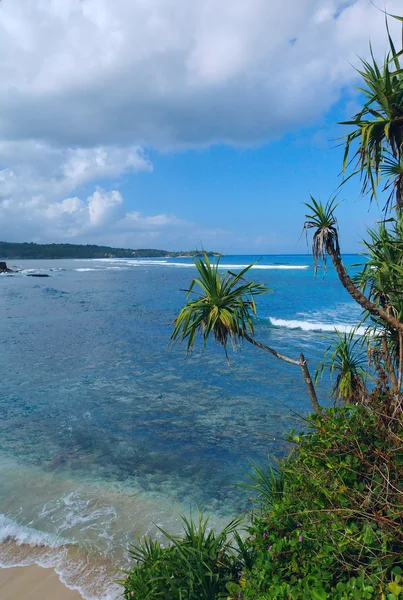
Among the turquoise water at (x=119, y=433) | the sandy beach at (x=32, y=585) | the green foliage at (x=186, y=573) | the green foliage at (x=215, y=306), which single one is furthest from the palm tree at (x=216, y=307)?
the sandy beach at (x=32, y=585)

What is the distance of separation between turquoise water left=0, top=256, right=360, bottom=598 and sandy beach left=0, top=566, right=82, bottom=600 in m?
0.15

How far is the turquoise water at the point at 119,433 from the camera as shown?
6.20 m

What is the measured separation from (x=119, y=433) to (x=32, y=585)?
5.08m

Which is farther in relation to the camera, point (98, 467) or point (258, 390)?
point (258, 390)

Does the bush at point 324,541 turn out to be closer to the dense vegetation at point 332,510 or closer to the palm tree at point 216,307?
the dense vegetation at point 332,510

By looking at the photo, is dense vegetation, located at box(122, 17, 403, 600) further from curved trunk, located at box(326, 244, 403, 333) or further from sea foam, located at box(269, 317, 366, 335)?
sea foam, located at box(269, 317, 366, 335)

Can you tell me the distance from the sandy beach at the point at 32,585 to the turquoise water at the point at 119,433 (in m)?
0.15

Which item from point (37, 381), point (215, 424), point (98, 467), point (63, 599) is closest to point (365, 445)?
point (63, 599)

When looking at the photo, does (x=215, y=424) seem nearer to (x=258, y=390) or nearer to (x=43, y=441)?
(x=258, y=390)

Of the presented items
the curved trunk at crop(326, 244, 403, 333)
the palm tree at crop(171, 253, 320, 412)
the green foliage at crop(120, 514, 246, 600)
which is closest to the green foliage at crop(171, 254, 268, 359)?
the palm tree at crop(171, 253, 320, 412)

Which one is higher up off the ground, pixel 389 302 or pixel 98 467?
pixel 389 302

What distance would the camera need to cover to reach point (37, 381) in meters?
14.3

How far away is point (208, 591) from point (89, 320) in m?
24.9

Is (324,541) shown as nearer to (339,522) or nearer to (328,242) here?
(339,522)
